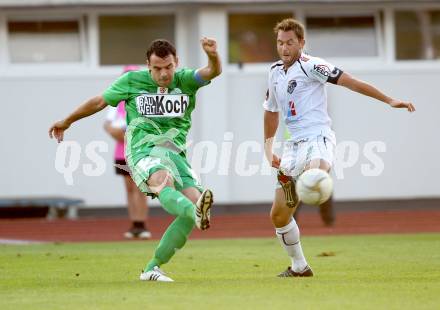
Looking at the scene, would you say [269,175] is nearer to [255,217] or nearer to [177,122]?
[255,217]

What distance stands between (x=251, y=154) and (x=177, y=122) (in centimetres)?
1252

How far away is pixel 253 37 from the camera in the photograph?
23812 mm

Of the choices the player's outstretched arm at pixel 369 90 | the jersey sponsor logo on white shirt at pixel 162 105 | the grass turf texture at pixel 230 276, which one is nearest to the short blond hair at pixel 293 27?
the player's outstretched arm at pixel 369 90

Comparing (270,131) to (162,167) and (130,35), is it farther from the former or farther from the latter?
(130,35)

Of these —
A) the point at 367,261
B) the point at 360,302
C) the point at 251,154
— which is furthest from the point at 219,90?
the point at 360,302

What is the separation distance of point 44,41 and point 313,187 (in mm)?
14121

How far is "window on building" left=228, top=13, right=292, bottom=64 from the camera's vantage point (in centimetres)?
2377

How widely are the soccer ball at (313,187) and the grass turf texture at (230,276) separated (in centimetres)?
70

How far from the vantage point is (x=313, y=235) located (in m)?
18.0

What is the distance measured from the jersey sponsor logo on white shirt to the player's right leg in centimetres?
118

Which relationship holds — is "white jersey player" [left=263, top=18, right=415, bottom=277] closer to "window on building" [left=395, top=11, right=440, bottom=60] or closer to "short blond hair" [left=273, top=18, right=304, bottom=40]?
"short blond hair" [left=273, top=18, right=304, bottom=40]

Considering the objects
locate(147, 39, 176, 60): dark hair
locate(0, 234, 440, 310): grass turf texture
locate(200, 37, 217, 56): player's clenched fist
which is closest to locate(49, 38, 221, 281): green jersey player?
locate(147, 39, 176, 60): dark hair

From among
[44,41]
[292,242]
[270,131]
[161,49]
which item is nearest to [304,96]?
[270,131]

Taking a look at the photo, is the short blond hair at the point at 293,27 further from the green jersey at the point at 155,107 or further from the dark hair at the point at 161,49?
the dark hair at the point at 161,49
